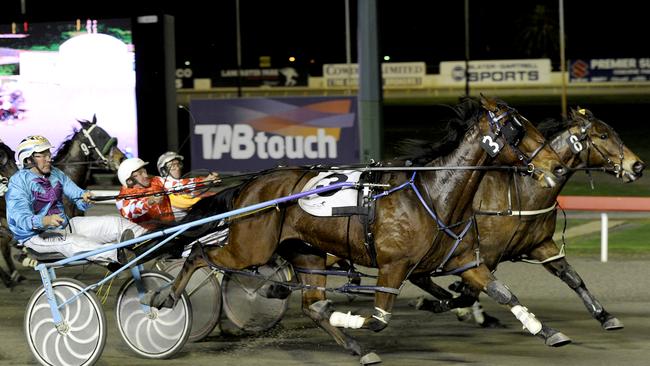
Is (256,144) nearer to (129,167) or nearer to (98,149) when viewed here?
(98,149)

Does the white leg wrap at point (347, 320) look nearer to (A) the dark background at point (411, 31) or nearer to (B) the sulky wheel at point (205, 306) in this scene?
(B) the sulky wheel at point (205, 306)

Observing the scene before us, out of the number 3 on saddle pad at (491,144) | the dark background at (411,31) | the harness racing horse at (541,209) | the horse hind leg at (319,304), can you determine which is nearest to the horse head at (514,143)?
the number 3 on saddle pad at (491,144)

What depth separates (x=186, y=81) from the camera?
4991 centimetres

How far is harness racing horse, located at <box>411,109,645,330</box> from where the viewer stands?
8.29 m

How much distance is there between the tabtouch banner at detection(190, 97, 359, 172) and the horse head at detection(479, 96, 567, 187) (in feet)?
27.6

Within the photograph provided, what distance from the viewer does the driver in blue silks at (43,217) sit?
7867mm

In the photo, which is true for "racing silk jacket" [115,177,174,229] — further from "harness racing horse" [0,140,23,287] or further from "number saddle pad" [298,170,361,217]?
"harness racing horse" [0,140,23,287]

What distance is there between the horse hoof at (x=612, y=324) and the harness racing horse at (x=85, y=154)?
5.28 metres

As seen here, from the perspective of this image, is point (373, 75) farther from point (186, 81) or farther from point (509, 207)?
point (186, 81)

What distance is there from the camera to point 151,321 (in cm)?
801

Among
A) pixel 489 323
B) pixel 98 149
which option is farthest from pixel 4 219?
pixel 489 323

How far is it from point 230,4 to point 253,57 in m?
5.33

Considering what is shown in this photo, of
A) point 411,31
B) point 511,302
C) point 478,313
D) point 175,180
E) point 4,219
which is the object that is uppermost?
point 411,31

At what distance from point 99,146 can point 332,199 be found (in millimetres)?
4257
